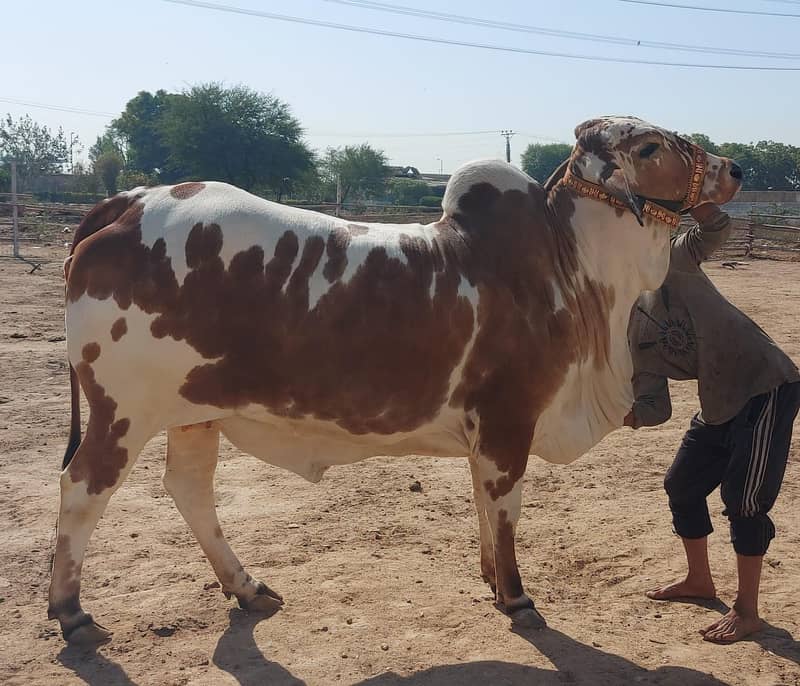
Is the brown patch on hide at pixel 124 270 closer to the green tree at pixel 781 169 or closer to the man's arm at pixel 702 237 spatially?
the man's arm at pixel 702 237

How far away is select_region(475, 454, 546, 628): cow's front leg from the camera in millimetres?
4035

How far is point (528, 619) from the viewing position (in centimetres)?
403

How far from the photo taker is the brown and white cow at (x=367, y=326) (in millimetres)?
3787

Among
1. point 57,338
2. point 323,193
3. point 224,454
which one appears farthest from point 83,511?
point 323,193

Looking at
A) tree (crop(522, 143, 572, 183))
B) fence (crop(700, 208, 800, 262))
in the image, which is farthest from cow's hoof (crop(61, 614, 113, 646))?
tree (crop(522, 143, 572, 183))

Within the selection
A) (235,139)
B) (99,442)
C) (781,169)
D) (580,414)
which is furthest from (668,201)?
(781,169)

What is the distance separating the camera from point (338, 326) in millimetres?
3797

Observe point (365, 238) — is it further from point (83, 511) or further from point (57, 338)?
Result: point (57, 338)

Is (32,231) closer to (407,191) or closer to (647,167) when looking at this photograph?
(647,167)

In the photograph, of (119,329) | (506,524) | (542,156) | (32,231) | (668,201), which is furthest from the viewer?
(542,156)

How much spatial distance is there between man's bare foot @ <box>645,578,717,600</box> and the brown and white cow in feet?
2.41

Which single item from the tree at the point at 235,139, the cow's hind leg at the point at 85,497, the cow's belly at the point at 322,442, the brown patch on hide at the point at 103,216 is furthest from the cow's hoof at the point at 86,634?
the tree at the point at 235,139

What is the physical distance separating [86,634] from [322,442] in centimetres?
129

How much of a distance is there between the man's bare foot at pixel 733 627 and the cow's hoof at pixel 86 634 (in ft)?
8.55
